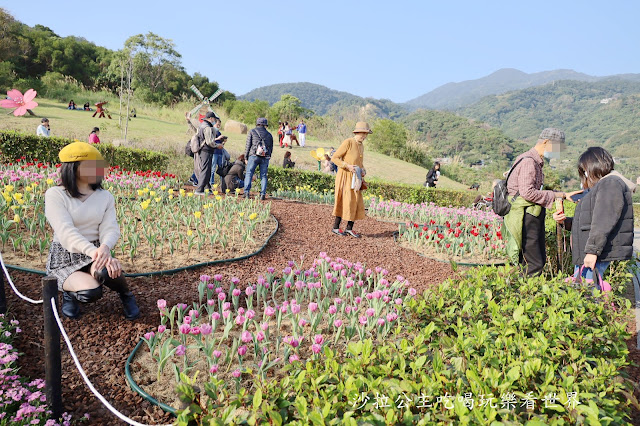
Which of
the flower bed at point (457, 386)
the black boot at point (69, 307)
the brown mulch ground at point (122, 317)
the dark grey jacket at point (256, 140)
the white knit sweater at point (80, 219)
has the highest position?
the dark grey jacket at point (256, 140)

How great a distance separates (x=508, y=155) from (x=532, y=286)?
2888 inches

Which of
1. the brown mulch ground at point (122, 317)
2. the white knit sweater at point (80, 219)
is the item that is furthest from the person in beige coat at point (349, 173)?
the white knit sweater at point (80, 219)

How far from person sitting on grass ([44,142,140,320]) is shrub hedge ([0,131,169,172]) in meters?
7.93

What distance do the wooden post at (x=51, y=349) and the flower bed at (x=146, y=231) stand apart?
1948 mm

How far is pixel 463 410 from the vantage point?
1471mm

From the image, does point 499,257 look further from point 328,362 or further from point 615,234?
point 328,362

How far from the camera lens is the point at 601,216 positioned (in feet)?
10.9

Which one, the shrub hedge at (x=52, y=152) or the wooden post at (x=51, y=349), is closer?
the wooden post at (x=51, y=349)

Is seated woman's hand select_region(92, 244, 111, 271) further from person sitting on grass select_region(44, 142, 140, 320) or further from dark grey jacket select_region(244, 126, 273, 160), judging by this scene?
dark grey jacket select_region(244, 126, 273, 160)

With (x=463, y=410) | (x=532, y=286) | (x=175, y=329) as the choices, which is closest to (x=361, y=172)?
(x=532, y=286)

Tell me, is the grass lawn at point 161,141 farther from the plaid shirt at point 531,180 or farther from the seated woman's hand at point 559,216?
the seated woman's hand at point 559,216

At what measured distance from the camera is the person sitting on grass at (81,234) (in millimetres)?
2773

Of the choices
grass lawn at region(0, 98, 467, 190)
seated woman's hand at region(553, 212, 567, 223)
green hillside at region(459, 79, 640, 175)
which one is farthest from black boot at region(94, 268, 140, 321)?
green hillside at region(459, 79, 640, 175)

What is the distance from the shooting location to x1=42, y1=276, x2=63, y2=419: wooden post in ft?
6.31
